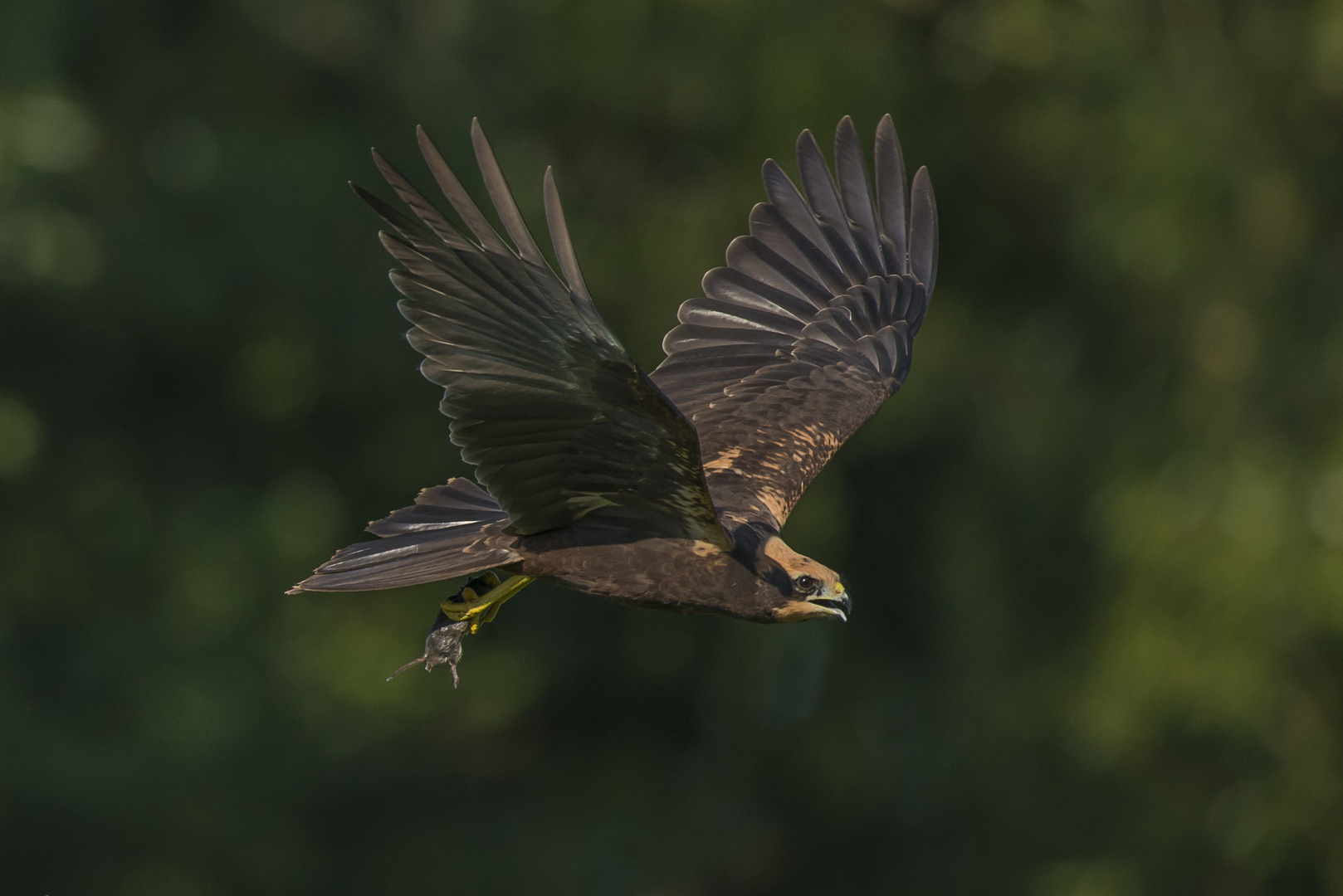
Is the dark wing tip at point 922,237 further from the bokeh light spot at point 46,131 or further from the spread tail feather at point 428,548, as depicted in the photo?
the bokeh light spot at point 46,131

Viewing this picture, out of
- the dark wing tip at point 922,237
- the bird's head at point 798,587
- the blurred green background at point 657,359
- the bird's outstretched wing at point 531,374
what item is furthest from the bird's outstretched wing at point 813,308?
the blurred green background at point 657,359

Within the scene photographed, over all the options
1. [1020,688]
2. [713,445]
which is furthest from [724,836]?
[713,445]

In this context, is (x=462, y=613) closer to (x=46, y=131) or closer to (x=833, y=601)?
(x=833, y=601)

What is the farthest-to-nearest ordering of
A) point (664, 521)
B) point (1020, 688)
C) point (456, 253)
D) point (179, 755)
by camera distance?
point (1020, 688), point (179, 755), point (664, 521), point (456, 253)

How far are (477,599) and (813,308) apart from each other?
2.21 metres

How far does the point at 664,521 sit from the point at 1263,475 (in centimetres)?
926

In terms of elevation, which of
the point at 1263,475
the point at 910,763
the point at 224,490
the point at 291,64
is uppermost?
the point at 291,64

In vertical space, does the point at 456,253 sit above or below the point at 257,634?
above

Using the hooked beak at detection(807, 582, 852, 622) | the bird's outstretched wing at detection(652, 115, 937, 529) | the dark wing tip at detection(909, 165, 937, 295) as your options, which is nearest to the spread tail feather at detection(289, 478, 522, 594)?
the hooked beak at detection(807, 582, 852, 622)

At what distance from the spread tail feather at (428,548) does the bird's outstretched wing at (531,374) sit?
208mm

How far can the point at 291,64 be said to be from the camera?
1656cm

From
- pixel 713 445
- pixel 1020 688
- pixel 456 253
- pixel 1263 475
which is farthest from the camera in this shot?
pixel 1020 688

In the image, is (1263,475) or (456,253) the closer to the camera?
(456,253)

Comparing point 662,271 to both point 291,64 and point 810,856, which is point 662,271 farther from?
point 810,856
